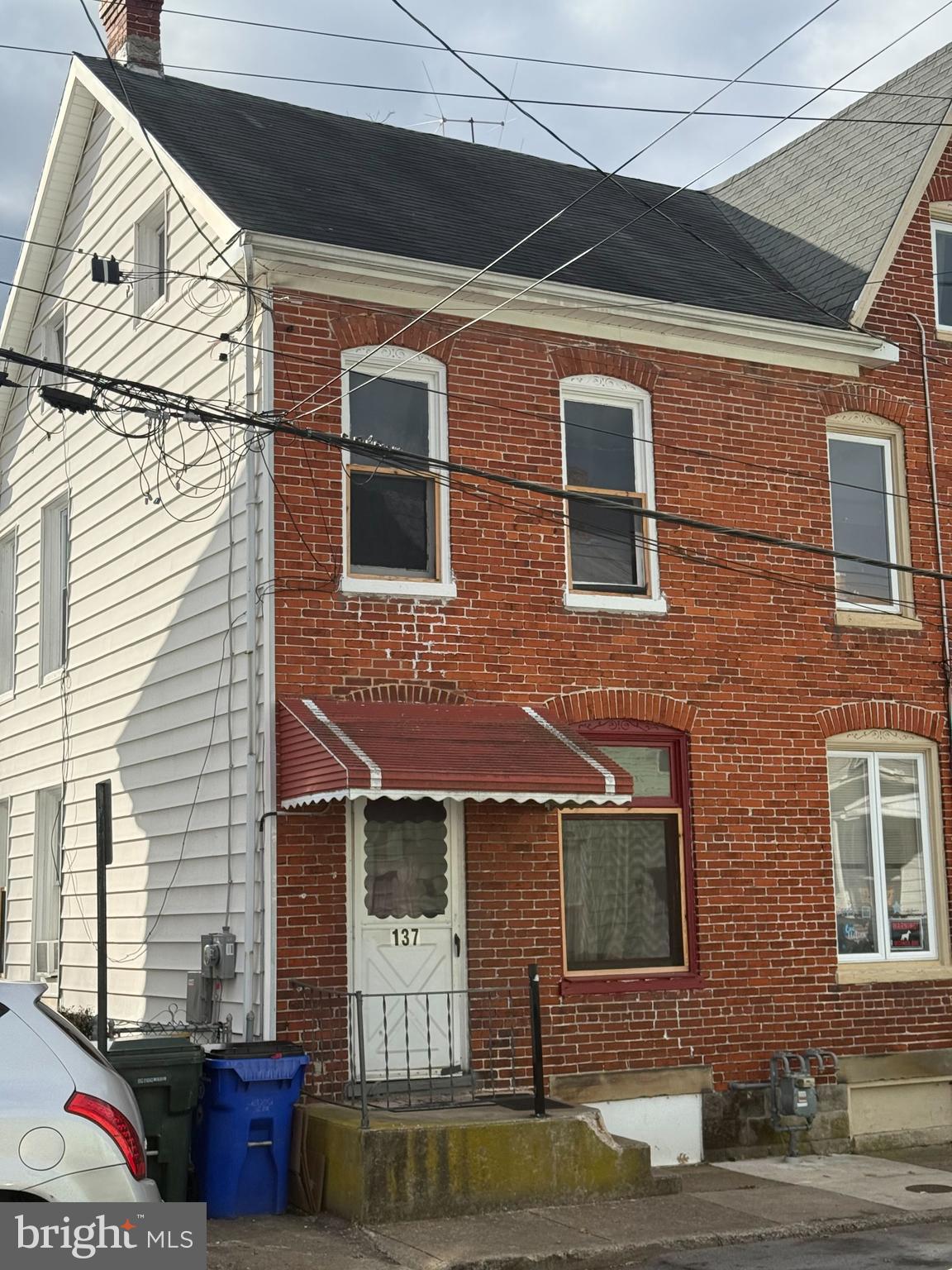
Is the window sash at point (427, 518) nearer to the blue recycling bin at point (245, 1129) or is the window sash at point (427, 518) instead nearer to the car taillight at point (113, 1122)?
the blue recycling bin at point (245, 1129)

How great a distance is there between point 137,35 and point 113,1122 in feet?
43.7

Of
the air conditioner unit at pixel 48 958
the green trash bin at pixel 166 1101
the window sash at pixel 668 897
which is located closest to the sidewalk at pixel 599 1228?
the green trash bin at pixel 166 1101

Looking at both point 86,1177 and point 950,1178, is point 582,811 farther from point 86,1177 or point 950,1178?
point 86,1177

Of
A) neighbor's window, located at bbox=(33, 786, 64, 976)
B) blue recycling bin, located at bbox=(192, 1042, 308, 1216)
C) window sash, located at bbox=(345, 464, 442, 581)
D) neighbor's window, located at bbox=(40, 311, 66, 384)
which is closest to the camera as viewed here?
blue recycling bin, located at bbox=(192, 1042, 308, 1216)

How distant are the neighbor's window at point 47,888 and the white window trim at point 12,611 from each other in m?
2.05

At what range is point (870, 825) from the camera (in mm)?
14469

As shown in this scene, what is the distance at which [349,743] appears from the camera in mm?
11094

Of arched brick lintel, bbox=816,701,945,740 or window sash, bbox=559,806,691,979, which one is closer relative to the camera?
window sash, bbox=559,806,691,979

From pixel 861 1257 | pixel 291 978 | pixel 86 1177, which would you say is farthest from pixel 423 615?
pixel 86 1177

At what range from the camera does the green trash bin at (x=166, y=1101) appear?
9969 mm

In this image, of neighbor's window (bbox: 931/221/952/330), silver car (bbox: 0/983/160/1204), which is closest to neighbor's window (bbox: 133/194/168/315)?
neighbor's window (bbox: 931/221/952/330)

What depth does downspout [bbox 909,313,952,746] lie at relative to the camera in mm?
A: 14852

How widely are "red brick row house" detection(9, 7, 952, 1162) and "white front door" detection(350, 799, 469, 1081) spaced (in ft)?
0.09

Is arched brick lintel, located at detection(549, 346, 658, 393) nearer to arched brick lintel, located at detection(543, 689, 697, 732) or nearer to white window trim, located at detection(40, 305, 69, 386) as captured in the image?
arched brick lintel, located at detection(543, 689, 697, 732)
